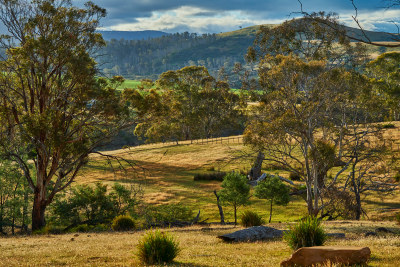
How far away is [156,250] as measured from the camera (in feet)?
33.9

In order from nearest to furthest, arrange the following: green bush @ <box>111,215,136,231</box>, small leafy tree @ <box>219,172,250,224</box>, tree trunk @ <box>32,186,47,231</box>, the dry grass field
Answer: the dry grass field < green bush @ <box>111,215,136,231</box> < tree trunk @ <box>32,186,47,231</box> < small leafy tree @ <box>219,172,250,224</box>

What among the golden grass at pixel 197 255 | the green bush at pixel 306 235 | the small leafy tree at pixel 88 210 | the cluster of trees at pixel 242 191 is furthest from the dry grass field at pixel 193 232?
the small leafy tree at pixel 88 210

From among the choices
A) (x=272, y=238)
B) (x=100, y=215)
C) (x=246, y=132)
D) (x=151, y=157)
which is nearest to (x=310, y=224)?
(x=272, y=238)

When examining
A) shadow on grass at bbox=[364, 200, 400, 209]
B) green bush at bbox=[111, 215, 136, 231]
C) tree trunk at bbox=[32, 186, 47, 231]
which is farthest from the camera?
shadow on grass at bbox=[364, 200, 400, 209]

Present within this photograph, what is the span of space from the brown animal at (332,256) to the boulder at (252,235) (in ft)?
18.9

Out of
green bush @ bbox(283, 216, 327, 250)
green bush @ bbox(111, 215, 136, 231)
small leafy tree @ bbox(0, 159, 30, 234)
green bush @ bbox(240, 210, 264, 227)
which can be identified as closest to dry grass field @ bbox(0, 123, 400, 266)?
green bush @ bbox(283, 216, 327, 250)

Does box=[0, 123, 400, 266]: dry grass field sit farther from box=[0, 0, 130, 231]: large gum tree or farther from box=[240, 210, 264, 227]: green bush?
box=[0, 0, 130, 231]: large gum tree

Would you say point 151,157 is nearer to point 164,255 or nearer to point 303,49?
point 303,49

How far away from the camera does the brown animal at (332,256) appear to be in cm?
892

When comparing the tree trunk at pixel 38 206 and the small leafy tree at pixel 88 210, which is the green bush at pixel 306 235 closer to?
the small leafy tree at pixel 88 210

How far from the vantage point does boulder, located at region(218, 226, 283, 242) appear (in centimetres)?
1477

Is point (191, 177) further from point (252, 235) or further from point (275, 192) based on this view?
point (252, 235)

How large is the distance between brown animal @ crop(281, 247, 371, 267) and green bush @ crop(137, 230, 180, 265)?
340cm

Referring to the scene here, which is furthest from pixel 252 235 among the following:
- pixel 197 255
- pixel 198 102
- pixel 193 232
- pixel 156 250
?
pixel 198 102
